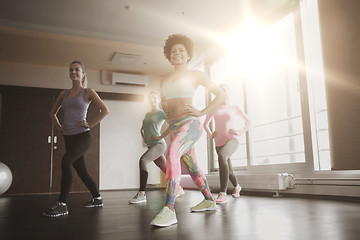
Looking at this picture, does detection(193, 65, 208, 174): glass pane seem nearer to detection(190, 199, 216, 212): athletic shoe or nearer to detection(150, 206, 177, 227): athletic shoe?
detection(190, 199, 216, 212): athletic shoe

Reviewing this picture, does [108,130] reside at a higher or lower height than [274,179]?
higher

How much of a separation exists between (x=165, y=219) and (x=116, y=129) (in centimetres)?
551

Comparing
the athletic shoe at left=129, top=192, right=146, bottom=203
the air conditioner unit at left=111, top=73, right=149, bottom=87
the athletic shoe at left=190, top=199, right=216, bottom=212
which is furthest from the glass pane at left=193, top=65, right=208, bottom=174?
the athletic shoe at left=190, top=199, right=216, bottom=212

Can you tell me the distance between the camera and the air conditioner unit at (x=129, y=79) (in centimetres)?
688

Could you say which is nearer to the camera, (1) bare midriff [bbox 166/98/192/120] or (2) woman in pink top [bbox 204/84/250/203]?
(1) bare midriff [bbox 166/98/192/120]

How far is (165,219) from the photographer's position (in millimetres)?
1750

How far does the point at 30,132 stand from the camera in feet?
20.7

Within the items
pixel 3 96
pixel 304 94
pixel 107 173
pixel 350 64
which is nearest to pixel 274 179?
pixel 304 94

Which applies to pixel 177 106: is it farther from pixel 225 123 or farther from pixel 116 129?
pixel 116 129

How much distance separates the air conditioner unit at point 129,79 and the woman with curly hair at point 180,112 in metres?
4.87

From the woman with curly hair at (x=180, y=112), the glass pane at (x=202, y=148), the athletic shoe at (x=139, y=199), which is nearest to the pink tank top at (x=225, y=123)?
the athletic shoe at (x=139, y=199)

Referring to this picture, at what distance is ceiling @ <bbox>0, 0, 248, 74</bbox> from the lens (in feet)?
14.5

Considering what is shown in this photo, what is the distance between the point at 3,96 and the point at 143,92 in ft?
9.48

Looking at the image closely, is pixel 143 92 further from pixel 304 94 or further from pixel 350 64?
pixel 350 64
